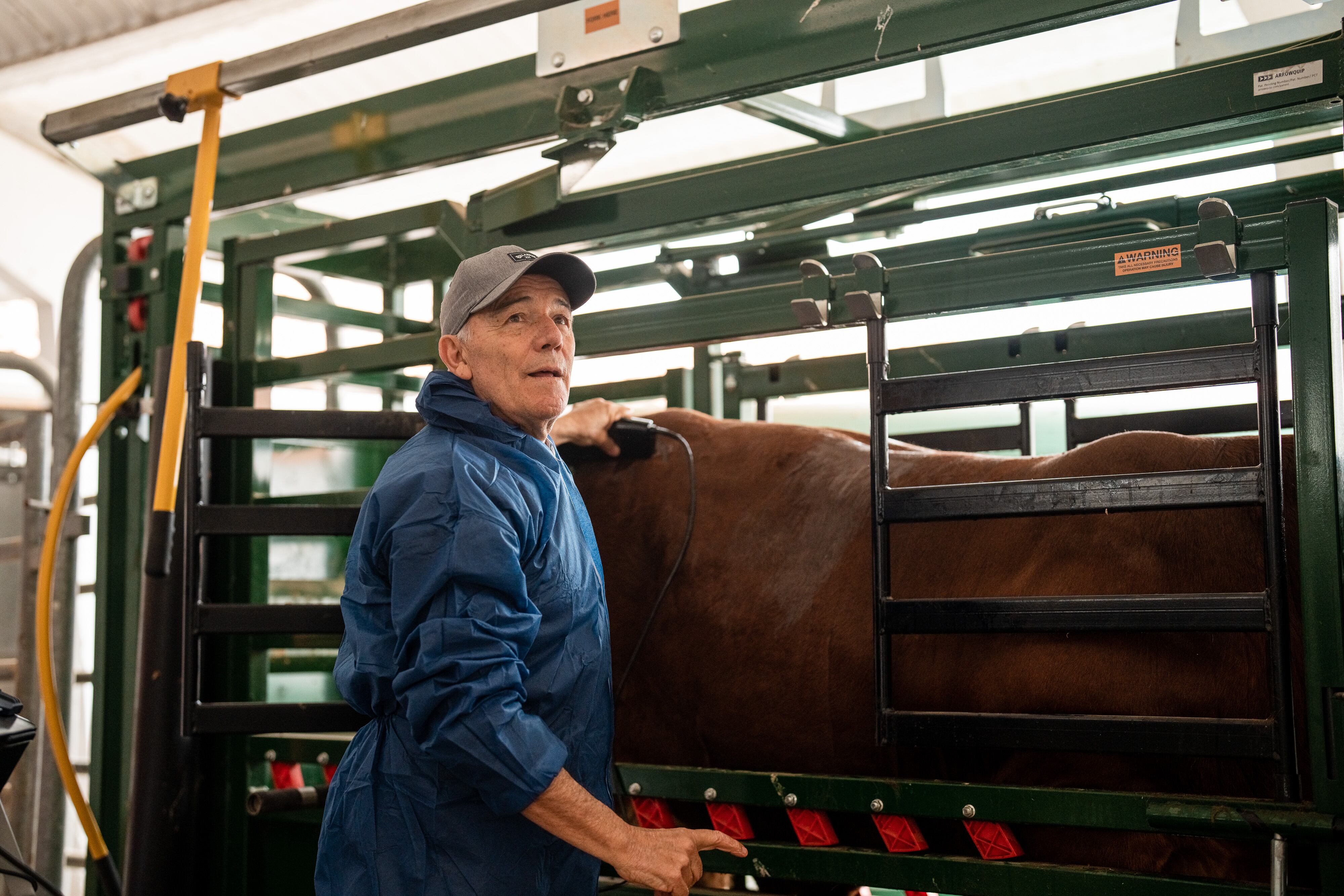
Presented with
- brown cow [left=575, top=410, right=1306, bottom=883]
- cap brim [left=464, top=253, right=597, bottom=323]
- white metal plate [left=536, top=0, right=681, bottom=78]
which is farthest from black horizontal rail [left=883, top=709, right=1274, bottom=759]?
white metal plate [left=536, top=0, right=681, bottom=78]

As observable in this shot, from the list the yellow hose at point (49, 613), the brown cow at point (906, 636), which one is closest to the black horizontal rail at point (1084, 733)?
the brown cow at point (906, 636)

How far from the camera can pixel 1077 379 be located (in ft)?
6.74

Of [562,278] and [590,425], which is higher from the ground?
[562,278]

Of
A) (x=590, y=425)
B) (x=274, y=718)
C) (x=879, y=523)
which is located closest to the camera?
(x=879, y=523)

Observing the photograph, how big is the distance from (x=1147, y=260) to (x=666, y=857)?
48.6 inches

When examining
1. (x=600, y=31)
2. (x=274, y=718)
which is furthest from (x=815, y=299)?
(x=274, y=718)

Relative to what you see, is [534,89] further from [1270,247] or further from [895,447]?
[1270,247]

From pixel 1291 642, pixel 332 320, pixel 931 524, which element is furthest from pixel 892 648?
pixel 332 320

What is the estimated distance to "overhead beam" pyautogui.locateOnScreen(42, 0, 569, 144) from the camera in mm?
2574

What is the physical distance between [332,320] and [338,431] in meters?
1.05

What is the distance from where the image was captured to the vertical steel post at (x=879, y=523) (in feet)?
7.42

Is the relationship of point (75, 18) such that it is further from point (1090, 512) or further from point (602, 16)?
point (1090, 512)

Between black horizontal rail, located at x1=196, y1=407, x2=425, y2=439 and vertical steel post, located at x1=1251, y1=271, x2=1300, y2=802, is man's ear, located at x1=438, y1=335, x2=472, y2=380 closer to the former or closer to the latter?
black horizontal rail, located at x1=196, y1=407, x2=425, y2=439

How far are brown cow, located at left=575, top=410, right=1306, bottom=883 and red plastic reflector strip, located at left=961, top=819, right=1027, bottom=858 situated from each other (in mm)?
103
